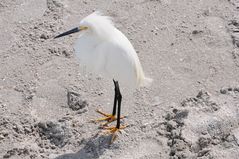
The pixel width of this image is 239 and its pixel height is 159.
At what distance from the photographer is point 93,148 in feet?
12.1

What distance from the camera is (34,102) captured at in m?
4.00

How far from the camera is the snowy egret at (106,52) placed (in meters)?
3.40

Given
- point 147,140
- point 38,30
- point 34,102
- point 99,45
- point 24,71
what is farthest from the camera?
point 38,30

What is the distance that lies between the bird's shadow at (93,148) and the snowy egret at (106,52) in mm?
498

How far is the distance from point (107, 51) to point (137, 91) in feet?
2.61

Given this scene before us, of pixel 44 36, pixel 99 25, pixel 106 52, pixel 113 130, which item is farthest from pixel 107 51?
pixel 44 36

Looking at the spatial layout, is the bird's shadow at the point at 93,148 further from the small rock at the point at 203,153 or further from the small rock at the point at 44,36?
the small rock at the point at 44,36

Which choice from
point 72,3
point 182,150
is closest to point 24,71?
point 72,3

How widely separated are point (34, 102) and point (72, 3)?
1.35 meters

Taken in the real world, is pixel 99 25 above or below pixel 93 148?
above

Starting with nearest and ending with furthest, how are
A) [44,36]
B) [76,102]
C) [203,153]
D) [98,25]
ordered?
[98,25] → [203,153] → [76,102] → [44,36]

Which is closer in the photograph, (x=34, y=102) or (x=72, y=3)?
(x=34, y=102)

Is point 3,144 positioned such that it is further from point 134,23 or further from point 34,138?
point 134,23

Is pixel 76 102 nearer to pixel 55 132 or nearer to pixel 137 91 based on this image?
pixel 55 132
